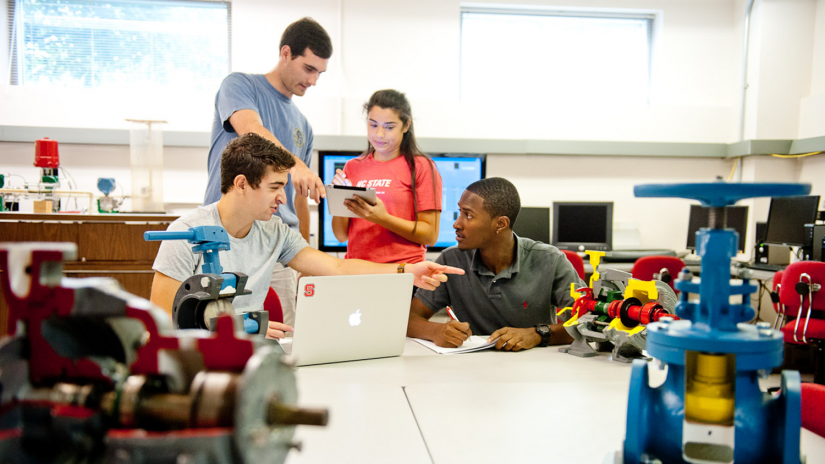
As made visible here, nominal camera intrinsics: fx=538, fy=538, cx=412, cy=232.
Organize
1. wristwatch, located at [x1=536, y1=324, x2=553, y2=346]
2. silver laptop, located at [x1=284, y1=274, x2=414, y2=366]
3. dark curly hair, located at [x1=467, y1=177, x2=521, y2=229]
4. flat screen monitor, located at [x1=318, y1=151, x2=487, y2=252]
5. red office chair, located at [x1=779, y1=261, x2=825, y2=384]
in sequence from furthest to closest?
flat screen monitor, located at [x1=318, y1=151, x2=487, y2=252] → red office chair, located at [x1=779, y1=261, x2=825, y2=384] → dark curly hair, located at [x1=467, y1=177, x2=521, y2=229] → wristwatch, located at [x1=536, y1=324, x2=553, y2=346] → silver laptop, located at [x1=284, y1=274, x2=414, y2=366]

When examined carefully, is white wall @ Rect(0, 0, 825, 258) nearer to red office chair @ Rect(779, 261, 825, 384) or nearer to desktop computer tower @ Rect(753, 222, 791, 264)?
desktop computer tower @ Rect(753, 222, 791, 264)

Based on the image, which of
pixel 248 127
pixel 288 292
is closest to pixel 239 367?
pixel 248 127

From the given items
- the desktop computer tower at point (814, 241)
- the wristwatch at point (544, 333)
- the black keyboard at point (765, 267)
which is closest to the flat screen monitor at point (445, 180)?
the black keyboard at point (765, 267)

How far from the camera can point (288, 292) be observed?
233 cm

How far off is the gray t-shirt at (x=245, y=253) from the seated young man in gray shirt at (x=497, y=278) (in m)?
0.54

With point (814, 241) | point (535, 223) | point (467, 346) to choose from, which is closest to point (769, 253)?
point (814, 241)

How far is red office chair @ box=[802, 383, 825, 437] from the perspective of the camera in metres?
1.13

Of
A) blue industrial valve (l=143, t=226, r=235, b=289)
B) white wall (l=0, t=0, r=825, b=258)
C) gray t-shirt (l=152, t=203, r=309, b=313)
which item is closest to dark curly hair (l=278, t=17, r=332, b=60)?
gray t-shirt (l=152, t=203, r=309, b=313)

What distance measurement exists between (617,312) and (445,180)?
263cm

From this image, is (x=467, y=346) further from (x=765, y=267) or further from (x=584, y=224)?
(x=765, y=267)

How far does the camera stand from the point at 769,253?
4.09m

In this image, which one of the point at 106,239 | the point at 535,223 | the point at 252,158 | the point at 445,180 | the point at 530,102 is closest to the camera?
the point at 252,158

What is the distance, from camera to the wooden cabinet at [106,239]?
323 cm

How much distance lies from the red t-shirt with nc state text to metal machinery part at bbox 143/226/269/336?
3.73ft
